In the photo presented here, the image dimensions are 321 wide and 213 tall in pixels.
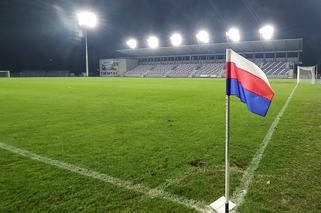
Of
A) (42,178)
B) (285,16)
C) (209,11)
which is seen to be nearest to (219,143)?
(42,178)

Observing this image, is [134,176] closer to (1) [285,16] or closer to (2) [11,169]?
(2) [11,169]

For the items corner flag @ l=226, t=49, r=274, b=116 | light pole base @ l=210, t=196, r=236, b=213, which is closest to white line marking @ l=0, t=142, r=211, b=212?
light pole base @ l=210, t=196, r=236, b=213

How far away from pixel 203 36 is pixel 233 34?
648 centimetres

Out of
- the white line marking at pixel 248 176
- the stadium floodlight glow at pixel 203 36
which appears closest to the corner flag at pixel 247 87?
the white line marking at pixel 248 176

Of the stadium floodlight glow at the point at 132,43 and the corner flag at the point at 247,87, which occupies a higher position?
the stadium floodlight glow at the point at 132,43

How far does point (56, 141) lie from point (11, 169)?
1425 mm

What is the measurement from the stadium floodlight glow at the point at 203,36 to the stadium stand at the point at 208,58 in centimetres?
252

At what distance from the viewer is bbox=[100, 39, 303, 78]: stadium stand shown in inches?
2087

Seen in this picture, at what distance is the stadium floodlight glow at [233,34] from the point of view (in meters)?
49.4

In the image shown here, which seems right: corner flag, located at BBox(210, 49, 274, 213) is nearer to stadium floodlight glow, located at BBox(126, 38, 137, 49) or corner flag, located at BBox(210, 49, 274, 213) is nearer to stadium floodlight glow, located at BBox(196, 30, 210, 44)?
stadium floodlight glow, located at BBox(196, 30, 210, 44)

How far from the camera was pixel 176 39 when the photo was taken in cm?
5819

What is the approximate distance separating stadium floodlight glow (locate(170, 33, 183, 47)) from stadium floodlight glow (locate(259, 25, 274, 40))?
16659mm

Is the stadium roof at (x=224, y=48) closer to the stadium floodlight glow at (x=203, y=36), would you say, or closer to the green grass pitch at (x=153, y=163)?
the stadium floodlight glow at (x=203, y=36)

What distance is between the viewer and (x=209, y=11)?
144 ft
